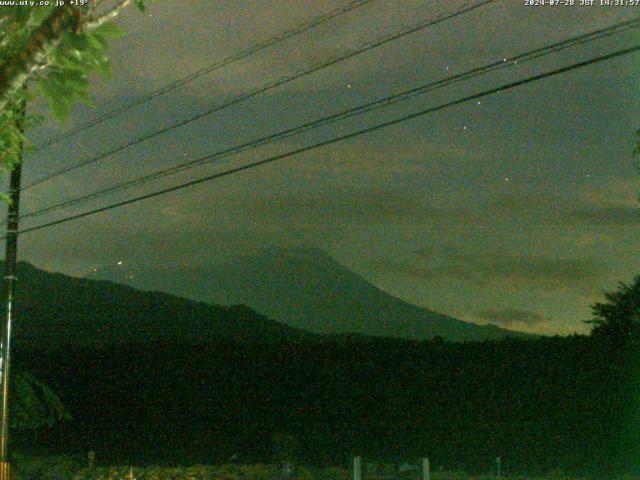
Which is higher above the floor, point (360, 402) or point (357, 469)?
point (360, 402)

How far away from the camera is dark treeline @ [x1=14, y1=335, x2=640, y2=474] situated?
1644 cm

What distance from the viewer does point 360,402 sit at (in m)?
18.6

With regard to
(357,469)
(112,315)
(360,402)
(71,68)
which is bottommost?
(357,469)

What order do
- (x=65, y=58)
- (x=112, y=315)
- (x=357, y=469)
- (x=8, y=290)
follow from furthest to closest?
A: (x=112, y=315) < (x=8, y=290) < (x=357, y=469) < (x=65, y=58)

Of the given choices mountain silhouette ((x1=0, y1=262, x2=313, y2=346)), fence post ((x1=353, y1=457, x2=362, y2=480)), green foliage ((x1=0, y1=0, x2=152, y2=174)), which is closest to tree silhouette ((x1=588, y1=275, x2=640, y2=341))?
fence post ((x1=353, y1=457, x2=362, y2=480))

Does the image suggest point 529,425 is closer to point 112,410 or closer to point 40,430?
point 112,410

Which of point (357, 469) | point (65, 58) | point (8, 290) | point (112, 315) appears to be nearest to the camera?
point (65, 58)

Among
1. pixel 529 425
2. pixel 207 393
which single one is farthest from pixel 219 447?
pixel 529 425

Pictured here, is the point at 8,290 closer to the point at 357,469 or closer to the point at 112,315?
the point at 357,469

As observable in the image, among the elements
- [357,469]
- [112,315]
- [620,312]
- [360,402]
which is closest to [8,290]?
[360,402]

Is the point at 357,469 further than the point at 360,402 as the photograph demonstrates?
No

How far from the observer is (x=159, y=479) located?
1711 cm

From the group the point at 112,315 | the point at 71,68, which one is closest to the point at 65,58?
the point at 71,68

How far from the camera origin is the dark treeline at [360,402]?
1644cm
